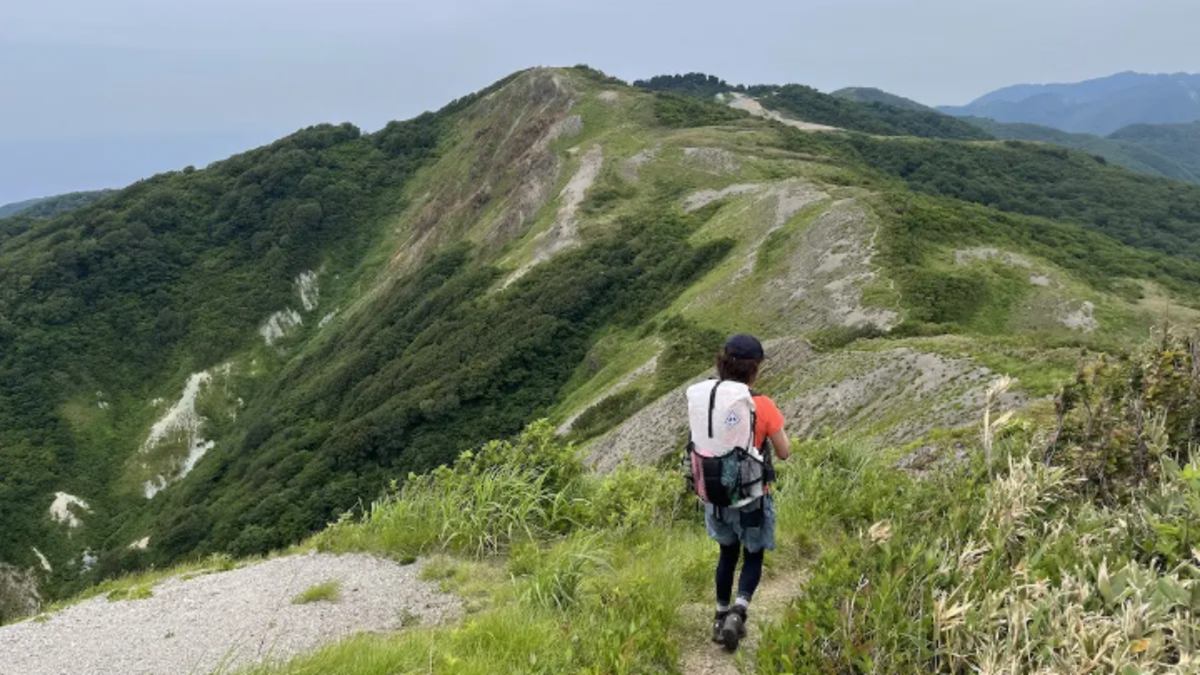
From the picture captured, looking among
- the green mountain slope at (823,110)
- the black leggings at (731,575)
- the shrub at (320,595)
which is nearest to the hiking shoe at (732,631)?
the black leggings at (731,575)

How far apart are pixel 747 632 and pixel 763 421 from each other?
5.62ft

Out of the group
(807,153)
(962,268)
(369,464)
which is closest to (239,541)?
(369,464)

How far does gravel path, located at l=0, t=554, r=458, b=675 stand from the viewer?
6.55m

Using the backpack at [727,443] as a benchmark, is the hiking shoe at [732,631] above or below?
below

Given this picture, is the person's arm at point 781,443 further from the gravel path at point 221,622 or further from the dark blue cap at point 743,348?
the gravel path at point 221,622

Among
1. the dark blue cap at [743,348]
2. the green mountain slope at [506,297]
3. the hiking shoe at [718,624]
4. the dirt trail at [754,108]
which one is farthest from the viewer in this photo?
the dirt trail at [754,108]

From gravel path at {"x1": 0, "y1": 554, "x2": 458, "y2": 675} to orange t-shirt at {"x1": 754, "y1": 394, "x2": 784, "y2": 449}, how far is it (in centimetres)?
354

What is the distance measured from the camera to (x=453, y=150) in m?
109

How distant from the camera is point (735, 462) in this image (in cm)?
494

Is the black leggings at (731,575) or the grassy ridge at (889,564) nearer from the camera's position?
the grassy ridge at (889,564)

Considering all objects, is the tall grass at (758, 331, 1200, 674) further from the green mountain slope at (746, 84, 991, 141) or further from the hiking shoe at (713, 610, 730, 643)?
the green mountain slope at (746, 84, 991, 141)

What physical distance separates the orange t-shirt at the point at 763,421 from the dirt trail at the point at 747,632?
1036 mm

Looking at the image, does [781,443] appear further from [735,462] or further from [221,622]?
[221,622]

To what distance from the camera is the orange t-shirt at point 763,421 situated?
5.05m
